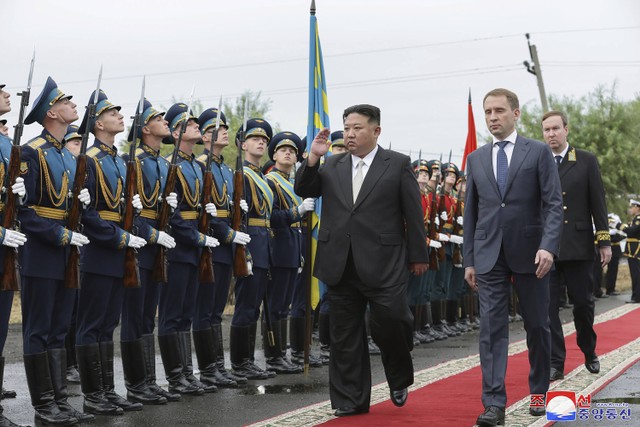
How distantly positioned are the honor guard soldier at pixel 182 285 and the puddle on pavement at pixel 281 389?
0.32m

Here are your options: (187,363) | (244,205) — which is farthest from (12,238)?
(244,205)

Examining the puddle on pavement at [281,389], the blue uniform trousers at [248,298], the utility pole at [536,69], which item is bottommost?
the puddle on pavement at [281,389]

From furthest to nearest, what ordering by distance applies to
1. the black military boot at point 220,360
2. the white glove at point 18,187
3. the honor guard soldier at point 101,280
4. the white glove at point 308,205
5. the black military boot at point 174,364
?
the white glove at point 308,205
the black military boot at point 220,360
the black military boot at point 174,364
the honor guard soldier at point 101,280
the white glove at point 18,187

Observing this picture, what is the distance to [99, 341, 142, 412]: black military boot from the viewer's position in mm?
8203

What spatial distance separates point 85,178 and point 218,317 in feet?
8.04

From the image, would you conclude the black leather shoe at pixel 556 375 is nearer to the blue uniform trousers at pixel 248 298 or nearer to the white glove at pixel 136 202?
the blue uniform trousers at pixel 248 298

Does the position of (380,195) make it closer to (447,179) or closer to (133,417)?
(133,417)

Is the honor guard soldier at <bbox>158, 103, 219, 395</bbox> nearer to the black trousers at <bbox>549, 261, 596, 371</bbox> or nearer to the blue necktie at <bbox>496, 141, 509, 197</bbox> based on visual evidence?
the blue necktie at <bbox>496, 141, 509, 197</bbox>

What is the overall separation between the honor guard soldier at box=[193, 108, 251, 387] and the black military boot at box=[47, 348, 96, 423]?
190 cm

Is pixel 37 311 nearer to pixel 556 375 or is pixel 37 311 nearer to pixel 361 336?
pixel 361 336

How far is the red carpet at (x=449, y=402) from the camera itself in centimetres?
738

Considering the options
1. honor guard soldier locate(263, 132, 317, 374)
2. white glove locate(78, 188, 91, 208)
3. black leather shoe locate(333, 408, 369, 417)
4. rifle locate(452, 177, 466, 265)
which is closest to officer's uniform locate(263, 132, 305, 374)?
honor guard soldier locate(263, 132, 317, 374)

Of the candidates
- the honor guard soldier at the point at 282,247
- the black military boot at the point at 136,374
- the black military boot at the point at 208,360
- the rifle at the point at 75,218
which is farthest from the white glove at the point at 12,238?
the honor guard soldier at the point at 282,247

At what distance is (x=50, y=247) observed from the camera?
7574 millimetres
